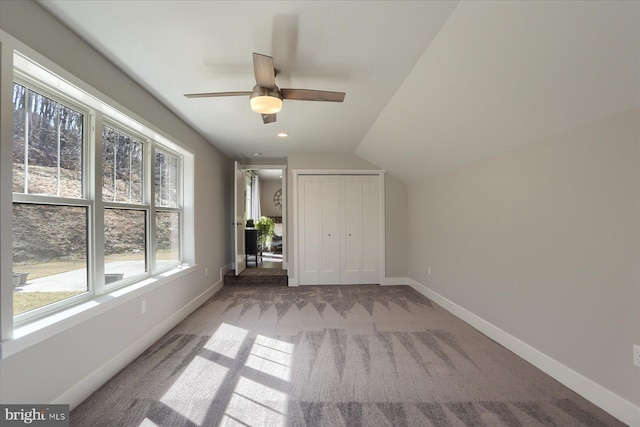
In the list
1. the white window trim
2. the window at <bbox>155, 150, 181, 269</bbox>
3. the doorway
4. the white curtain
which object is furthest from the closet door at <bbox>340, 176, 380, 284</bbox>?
the white curtain

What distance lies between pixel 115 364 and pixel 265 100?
2356 millimetres

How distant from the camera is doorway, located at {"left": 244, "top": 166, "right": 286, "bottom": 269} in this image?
6645 millimetres

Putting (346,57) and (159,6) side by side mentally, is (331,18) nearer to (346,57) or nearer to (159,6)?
(346,57)

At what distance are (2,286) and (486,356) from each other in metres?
3.35

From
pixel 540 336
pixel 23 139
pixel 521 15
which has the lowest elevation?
pixel 540 336

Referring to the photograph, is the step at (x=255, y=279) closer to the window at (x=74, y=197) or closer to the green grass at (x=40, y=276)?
the window at (x=74, y=197)

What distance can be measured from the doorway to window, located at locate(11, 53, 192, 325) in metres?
3.29

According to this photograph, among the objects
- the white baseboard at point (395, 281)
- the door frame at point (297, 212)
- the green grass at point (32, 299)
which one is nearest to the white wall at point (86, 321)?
the green grass at point (32, 299)

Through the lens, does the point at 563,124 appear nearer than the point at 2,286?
No

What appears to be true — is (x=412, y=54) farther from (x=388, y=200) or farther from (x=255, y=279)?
(x=255, y=279)

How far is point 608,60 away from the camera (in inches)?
58.3

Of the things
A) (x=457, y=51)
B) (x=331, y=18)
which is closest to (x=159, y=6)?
(x=331, y=18)

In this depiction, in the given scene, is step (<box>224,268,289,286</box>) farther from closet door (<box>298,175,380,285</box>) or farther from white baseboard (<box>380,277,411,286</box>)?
white baseboard (<box>380,277,411,286</box>)

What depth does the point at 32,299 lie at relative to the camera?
1709mm
